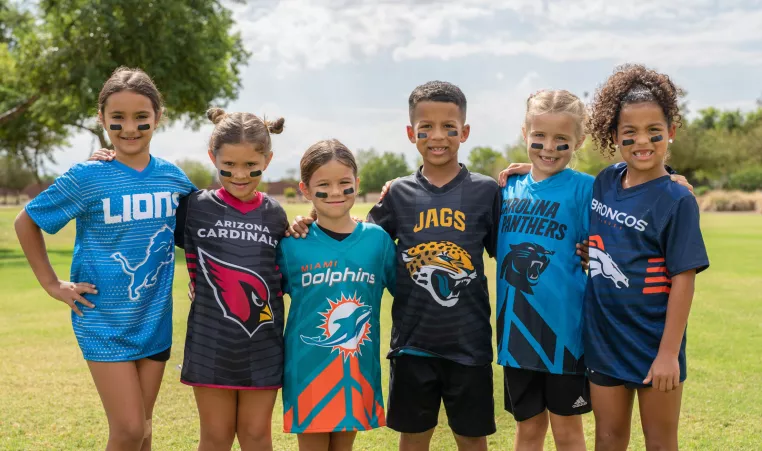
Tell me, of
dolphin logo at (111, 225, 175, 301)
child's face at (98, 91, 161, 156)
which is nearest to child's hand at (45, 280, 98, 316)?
dolphin logo at (111, 225, 175, 301)

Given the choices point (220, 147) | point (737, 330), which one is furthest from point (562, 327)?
point (737, 330)

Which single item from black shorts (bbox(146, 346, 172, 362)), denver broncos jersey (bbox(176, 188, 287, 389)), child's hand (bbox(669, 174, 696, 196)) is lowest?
black shorts (bbox(146, 346, 172, 362))

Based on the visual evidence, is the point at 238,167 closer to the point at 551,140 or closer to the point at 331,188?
the point at 331,188

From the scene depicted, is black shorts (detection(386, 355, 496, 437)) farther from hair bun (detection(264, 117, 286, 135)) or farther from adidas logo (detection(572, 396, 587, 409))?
hair bun (detection(264, 117, 286, 135))

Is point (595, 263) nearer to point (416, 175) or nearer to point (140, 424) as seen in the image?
point (416, 175)

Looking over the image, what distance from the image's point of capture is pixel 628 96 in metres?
3.41

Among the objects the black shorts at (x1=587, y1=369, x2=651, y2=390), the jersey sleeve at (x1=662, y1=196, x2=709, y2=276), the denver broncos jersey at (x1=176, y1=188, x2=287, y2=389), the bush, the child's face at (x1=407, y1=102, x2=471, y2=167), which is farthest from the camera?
the bush

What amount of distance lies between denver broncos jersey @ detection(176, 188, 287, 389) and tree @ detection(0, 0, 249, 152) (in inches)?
527

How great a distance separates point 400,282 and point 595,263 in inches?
38.3

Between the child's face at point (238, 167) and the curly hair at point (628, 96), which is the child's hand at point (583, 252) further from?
the child's face at point (238, 167)

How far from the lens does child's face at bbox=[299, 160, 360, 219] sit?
3533 mm

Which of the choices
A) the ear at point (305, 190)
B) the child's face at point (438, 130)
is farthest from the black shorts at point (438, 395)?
the child's face at point (438, 130)

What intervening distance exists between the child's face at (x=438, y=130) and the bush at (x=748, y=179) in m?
58.5

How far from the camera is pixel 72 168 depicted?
349 cm
